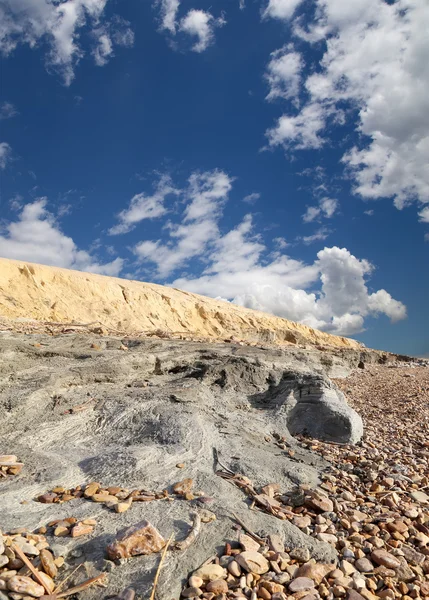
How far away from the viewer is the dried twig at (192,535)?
8.81 ft

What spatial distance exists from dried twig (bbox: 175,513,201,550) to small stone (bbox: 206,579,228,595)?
1.09 ft

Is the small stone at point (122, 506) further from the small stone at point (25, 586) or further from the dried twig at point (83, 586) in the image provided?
the small stone at point (25, 586)

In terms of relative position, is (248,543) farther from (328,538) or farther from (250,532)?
(328,538)

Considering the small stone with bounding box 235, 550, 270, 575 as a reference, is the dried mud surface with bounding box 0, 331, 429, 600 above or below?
above

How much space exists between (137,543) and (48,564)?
54 centimetres

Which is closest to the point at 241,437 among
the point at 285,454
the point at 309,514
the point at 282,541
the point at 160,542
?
the point at 285,454

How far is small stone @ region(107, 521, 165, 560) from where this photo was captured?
2553 mm

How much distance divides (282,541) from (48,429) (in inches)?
118

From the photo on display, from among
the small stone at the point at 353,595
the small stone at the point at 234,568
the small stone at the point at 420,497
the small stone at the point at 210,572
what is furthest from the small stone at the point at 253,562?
the small stone at the point at 420,497

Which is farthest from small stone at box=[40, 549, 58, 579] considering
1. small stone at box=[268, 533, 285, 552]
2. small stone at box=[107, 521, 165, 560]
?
small stone at box=[268, 533, 285, 552]

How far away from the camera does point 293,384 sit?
680cm

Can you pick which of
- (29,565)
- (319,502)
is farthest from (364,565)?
(29,565)

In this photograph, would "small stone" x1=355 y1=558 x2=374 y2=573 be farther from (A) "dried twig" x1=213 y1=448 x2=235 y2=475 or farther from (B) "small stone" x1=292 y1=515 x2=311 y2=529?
(A) "dried twig" x1=213 y1=448 x2=235 y2=475

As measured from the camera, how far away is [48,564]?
8.15 ft
